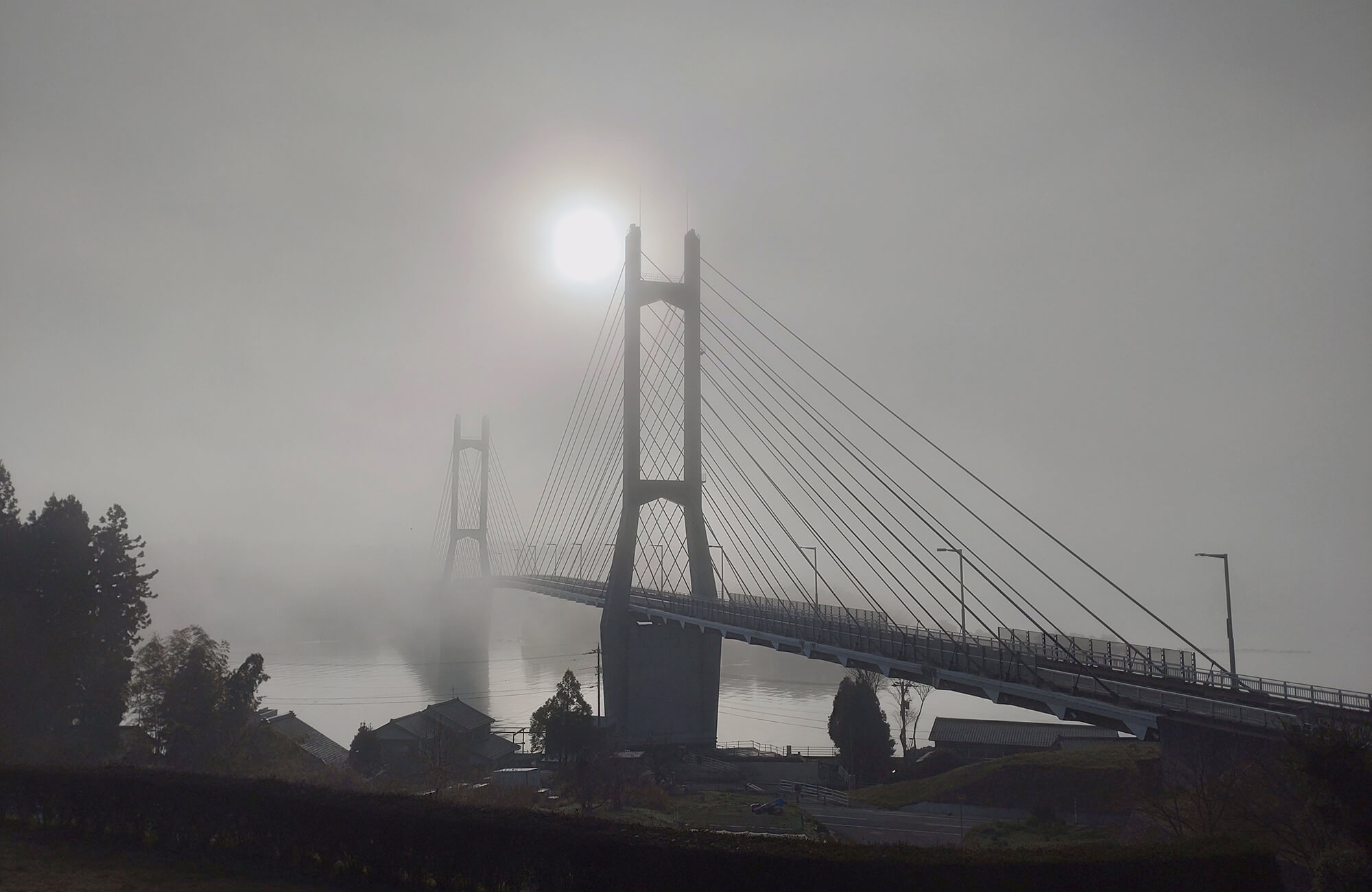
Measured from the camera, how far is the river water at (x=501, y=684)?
61125 mm

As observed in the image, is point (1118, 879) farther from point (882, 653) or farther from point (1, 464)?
point (1, 464)

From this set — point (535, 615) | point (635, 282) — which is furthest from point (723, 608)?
point (535, 615)

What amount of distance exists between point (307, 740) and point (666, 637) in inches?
631

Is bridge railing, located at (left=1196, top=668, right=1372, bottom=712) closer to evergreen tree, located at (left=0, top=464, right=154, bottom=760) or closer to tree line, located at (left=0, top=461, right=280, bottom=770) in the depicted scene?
tree line, located at (left=0, top=461, right=280, bottom=770)

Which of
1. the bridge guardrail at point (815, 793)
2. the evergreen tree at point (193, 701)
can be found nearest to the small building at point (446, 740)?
the evergreen tree at point (193, 701)

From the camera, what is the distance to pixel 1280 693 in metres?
19.6

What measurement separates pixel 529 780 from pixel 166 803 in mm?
18821

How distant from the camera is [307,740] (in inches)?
1417

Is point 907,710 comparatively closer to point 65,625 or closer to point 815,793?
point 815,793

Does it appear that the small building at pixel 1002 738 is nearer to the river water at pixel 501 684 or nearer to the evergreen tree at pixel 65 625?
the river water at pixel 501 684

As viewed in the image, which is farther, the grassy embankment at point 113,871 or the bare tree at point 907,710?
the bare tree at point 907,710

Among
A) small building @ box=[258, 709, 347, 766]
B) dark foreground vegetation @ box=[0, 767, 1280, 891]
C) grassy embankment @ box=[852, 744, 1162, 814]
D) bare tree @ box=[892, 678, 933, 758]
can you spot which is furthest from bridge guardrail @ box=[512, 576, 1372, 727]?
small building @ box=[258, 709, 347, 766]

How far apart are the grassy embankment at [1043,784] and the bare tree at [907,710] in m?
3.53

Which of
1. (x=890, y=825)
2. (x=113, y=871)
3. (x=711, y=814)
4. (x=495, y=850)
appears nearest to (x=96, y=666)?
(x=113, y=871)
